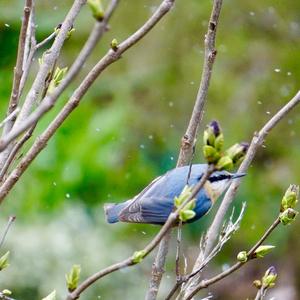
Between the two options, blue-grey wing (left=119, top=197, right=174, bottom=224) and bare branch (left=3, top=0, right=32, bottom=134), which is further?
blue-grey wing (left=119, top=197, right=174, bottom=224)

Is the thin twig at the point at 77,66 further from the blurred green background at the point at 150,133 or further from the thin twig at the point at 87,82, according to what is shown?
the blurred green background at the point at 150,133

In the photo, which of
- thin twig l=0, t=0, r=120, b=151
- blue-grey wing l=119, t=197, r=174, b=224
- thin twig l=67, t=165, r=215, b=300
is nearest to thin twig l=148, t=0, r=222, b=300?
blue-grey wing l=119, t=197, r=174, b=224

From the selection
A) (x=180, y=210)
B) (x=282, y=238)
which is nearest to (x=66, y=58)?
(x=282, y=238)

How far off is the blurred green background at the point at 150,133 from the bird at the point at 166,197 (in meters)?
1.76

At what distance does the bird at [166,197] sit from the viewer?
1.49 meters

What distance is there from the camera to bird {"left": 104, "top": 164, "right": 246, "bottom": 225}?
1.49 m

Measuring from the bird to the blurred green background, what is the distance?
69.4 inches

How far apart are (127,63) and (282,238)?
1.15 meters

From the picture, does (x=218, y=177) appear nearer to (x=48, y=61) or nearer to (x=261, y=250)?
(x=261, y=250)

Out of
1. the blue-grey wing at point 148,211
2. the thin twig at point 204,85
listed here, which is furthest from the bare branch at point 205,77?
the blue-grey wing at point 148,211

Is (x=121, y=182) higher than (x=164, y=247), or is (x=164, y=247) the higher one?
(x=164, y=247)

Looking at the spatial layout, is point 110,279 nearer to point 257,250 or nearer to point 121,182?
point 121,182

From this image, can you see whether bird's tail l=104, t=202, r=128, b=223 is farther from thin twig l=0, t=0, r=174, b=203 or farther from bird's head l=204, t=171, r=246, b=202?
thin twig l=0, t=0, r=174, b=203

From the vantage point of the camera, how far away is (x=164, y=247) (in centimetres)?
141
